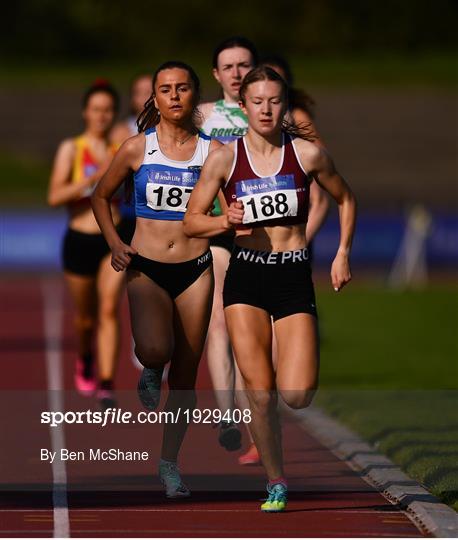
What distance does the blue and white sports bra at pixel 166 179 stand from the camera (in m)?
8.70

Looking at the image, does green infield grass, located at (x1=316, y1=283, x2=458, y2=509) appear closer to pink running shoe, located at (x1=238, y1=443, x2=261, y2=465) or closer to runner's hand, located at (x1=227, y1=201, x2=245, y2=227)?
pink running shoe, located at (x1=238, y1=443, x2=261, y2=465)

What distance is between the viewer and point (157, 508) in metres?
8.50

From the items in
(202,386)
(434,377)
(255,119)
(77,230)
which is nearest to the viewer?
(255,119)

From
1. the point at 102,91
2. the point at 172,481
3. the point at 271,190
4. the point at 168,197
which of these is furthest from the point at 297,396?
the point at 102,91

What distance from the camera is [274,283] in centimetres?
844

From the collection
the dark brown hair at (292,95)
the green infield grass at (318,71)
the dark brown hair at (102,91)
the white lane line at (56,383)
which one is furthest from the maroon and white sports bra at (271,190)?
the green infield grass at (318,71)

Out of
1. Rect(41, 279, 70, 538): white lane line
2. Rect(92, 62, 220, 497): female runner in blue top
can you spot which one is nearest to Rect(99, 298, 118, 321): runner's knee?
Rect(41, 279, 70, 538): white lane line

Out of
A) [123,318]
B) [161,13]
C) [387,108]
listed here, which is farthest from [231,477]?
[161,13]

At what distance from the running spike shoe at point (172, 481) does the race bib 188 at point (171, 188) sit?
1350mm

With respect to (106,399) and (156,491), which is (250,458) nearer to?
(156,491)

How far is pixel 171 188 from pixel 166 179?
0.17 ft

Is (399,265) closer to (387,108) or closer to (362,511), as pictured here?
(362,511)

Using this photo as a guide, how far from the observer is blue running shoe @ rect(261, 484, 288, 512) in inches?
330

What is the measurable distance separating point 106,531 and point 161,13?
247 ft
